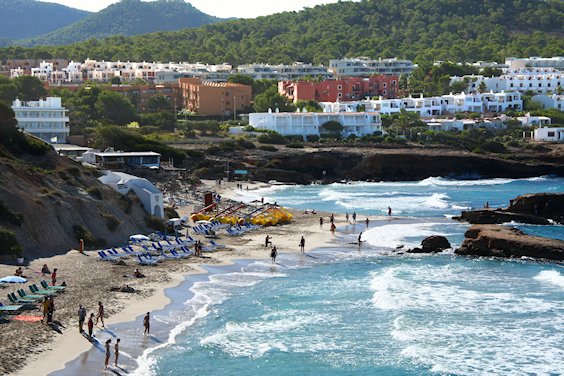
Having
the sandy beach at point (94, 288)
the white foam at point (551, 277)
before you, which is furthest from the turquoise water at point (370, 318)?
the sandy beach at point (94, 288)

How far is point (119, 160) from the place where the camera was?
6144 cm

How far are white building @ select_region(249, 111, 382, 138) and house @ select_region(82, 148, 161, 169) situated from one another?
110ft

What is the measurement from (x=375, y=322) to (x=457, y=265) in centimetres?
1113

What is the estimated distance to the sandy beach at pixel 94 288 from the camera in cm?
2506

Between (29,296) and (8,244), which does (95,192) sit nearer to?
(8,244)

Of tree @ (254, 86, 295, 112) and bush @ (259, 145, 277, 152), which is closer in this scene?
bush @ (259, 145, 277, 152)

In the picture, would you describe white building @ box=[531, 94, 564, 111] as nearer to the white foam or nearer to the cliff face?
the cliff face

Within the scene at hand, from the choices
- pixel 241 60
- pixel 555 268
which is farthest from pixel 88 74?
pixel 555 268

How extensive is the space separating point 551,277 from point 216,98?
7837cm

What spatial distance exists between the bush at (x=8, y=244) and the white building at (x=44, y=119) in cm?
3582

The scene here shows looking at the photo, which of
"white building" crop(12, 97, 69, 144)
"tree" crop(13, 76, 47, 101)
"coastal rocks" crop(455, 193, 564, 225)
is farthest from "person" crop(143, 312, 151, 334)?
"tree" crop(13, 76, 47, 101)

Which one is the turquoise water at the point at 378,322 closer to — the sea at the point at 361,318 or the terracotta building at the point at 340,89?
the sea at the point at 361,318

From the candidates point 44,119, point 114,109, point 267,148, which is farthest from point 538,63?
point 44,119

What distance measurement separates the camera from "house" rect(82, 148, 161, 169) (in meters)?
59.6
